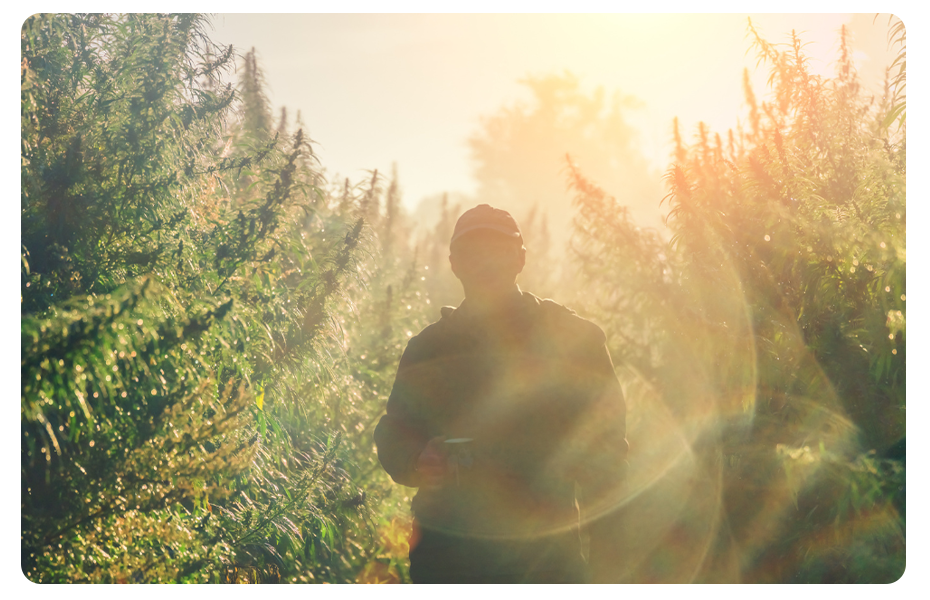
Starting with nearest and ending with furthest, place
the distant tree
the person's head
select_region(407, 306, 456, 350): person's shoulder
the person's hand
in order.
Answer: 1. the person's hand
2. the person's head
3. select_region(407, 306, 456, 350): person's shoulder
4. the distant tree

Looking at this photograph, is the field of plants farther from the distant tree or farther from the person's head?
the distant tree

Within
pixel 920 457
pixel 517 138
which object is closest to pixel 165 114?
pixel 920 457

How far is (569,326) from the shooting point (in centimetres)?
255

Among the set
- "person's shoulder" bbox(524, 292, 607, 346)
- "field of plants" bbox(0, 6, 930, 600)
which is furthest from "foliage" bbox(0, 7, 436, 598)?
"person's shoulder" bbox(524, 292, 607, 346)

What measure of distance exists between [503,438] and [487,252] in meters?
0.68

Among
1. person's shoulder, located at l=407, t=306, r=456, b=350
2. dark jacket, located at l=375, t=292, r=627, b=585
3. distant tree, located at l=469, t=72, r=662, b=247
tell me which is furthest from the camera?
distant tree, located at l=469, t=72, r=662, b=247

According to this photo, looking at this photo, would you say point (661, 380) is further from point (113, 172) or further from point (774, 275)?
point (113, 172)

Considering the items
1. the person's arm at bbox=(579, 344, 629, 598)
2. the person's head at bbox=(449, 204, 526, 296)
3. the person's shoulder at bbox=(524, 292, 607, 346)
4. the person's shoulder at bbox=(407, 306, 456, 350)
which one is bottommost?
the person's arm at bbox=(579, 344, 629, 598)

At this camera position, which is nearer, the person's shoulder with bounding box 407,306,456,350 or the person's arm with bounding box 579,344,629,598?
the person's arm with bounding box 579,344,629,598

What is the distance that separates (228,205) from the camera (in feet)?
14.0

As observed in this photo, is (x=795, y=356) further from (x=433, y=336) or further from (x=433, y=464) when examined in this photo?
(x=433, y=464)

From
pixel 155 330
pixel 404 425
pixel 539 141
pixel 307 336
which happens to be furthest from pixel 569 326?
pixel 539 141

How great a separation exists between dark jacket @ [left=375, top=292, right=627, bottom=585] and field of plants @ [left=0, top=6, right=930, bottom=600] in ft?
0.94

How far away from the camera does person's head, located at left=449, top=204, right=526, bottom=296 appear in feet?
8.25
